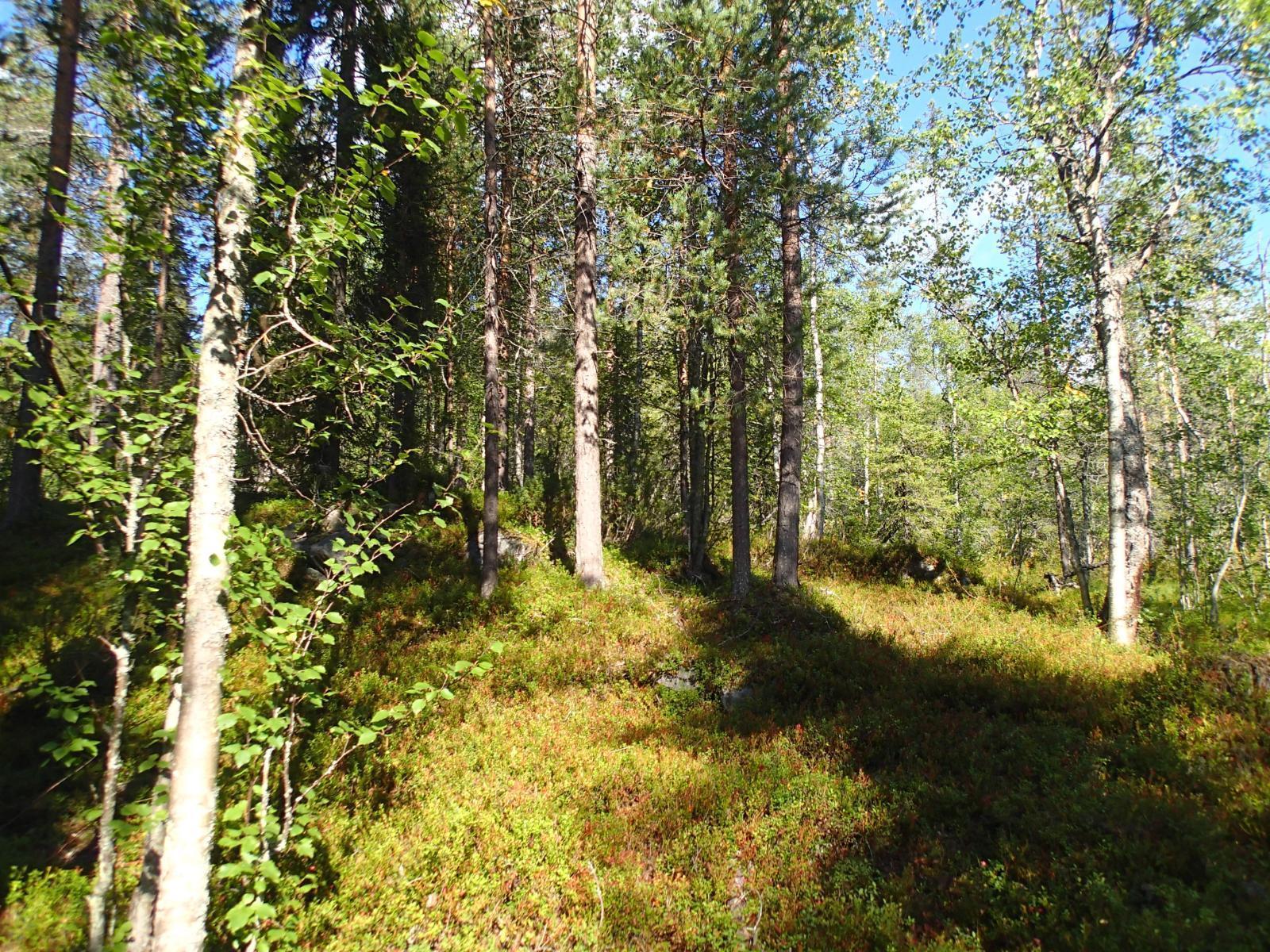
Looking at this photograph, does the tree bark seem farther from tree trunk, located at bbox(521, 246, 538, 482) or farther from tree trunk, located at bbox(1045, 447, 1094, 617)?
tree trunk, located at bbox(521, 246, 538, 482)

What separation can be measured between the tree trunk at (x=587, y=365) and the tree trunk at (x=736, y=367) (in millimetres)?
2783

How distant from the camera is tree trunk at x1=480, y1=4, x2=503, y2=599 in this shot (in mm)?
10898

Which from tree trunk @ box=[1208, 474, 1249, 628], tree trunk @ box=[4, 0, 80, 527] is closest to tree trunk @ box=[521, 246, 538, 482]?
tree trunk @ box=[4, 0, 80, 527]

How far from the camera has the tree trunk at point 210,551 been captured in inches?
107

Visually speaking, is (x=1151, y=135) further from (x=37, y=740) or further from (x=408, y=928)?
(x=37, y=740)

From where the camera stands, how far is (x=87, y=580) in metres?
9.52

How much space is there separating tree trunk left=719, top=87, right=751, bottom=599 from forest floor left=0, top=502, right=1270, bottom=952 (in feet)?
8.57

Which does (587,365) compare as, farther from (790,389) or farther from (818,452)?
(818,452)

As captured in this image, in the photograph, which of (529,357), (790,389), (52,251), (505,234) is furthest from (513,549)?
(52,251)

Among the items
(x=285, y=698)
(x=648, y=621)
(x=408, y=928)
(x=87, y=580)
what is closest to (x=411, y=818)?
Answer: (x=408, y=928)

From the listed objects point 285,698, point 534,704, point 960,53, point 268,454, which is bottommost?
point 534,704

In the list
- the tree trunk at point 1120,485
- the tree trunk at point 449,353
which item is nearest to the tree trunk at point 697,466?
the tree trunk at point 449,353

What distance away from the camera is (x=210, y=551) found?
2.86m

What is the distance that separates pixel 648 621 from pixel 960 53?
1325cm
